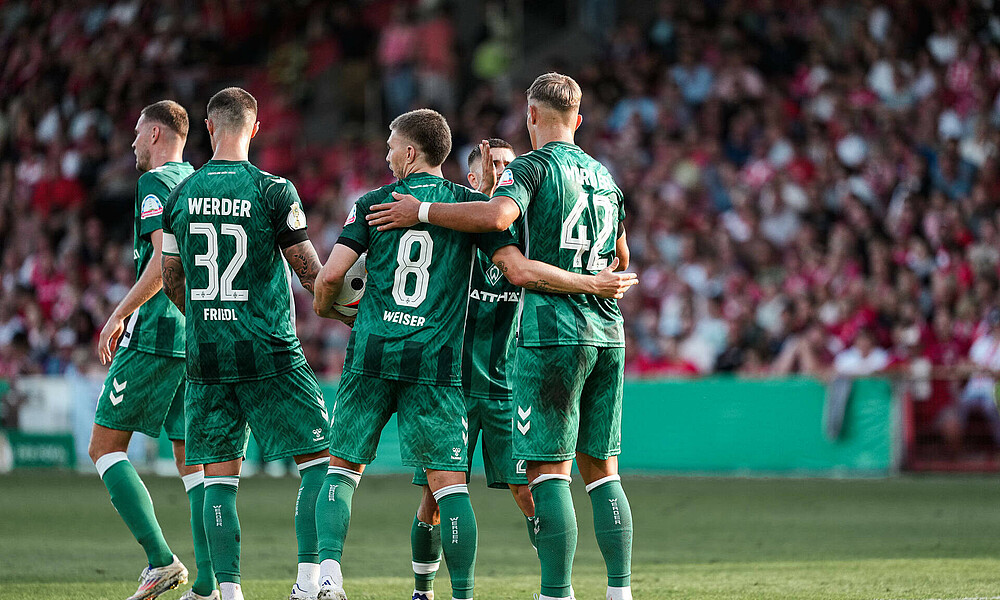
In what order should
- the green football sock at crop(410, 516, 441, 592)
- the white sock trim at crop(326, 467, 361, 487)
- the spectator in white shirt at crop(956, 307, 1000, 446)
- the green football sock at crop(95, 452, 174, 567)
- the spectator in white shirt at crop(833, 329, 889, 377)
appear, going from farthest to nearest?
the spectator in white shirt at crop(833, 329, 889, 377) < the spectator in white shirt at crop(956, 307, 1000, 446) < the green football sock at crop(95, 452, 174, 567) < the green football sock at crop(410, 516, 441, 592) < the white sock trim at crop(326, 467, 361, 487)

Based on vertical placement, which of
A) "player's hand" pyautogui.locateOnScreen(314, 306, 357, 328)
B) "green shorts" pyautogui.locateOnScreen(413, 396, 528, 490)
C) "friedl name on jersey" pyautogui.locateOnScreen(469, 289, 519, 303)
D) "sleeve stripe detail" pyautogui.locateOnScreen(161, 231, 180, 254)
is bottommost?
→ "green shorts" pyautogui.locateOnScreen(413, 396, 528, 490)

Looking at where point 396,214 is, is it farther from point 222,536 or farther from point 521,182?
point 222,536

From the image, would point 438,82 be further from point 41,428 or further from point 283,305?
point 283,305

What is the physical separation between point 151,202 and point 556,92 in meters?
2.26

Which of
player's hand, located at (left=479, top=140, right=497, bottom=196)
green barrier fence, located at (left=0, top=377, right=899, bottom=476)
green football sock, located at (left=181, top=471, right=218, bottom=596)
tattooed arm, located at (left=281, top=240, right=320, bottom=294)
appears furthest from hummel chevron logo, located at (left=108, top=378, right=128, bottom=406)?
green barrier fence, located at (left=0, top=377, right=899, bottom=476)

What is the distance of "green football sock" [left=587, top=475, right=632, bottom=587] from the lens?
5.82 meters

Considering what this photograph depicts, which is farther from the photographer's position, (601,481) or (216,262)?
(216,262)

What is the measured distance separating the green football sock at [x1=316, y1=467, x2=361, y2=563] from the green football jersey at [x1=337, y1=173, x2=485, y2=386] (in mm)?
499

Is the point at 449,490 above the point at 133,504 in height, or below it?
above

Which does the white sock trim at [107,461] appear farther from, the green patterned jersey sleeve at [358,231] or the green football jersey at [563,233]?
the green football jersey at [563,233]

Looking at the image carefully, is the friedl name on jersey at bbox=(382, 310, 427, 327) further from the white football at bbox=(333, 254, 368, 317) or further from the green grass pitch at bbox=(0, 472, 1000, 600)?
the green grass pitch at bbox=(0, 472, 1000, 600)

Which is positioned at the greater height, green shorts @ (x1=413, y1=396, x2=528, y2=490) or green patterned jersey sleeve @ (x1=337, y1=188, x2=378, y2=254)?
green patterned jersey sleeve @ (x1=337, y1=188, x2=378, y2=254)

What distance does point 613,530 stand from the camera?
5820mm

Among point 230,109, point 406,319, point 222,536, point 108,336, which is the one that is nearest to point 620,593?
point 406,319
